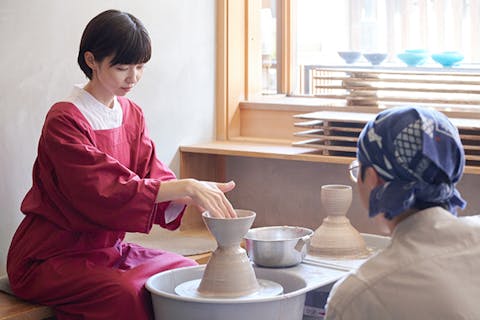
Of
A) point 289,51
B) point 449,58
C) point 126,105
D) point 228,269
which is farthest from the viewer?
point 289,51

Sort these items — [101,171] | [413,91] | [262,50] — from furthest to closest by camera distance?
[262,50] → [413,91] → [101,171]

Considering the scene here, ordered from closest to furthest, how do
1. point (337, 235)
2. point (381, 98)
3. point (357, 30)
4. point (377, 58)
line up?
point (337, 235) < point (381, 98) < point (377, 58) < point (357, 30)

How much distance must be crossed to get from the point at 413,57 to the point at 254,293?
73.0 inches

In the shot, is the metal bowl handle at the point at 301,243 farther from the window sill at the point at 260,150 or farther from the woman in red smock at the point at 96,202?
the window sill at the point at 260,150

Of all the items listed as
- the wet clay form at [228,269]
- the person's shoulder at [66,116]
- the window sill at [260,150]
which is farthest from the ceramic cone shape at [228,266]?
the window sill at [260,150]

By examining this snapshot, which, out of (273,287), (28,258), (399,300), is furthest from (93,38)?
(399,300)

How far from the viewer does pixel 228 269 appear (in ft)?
8.01

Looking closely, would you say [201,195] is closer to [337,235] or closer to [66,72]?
[337,235]

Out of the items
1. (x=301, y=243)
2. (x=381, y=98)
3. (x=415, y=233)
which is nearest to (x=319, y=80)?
(x=381, y=98)

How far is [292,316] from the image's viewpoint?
2.38 m

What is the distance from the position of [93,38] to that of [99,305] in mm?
767

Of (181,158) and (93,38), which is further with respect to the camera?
(181,158)

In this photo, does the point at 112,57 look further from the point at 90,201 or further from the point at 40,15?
the point at 40,15

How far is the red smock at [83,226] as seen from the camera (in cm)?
256
